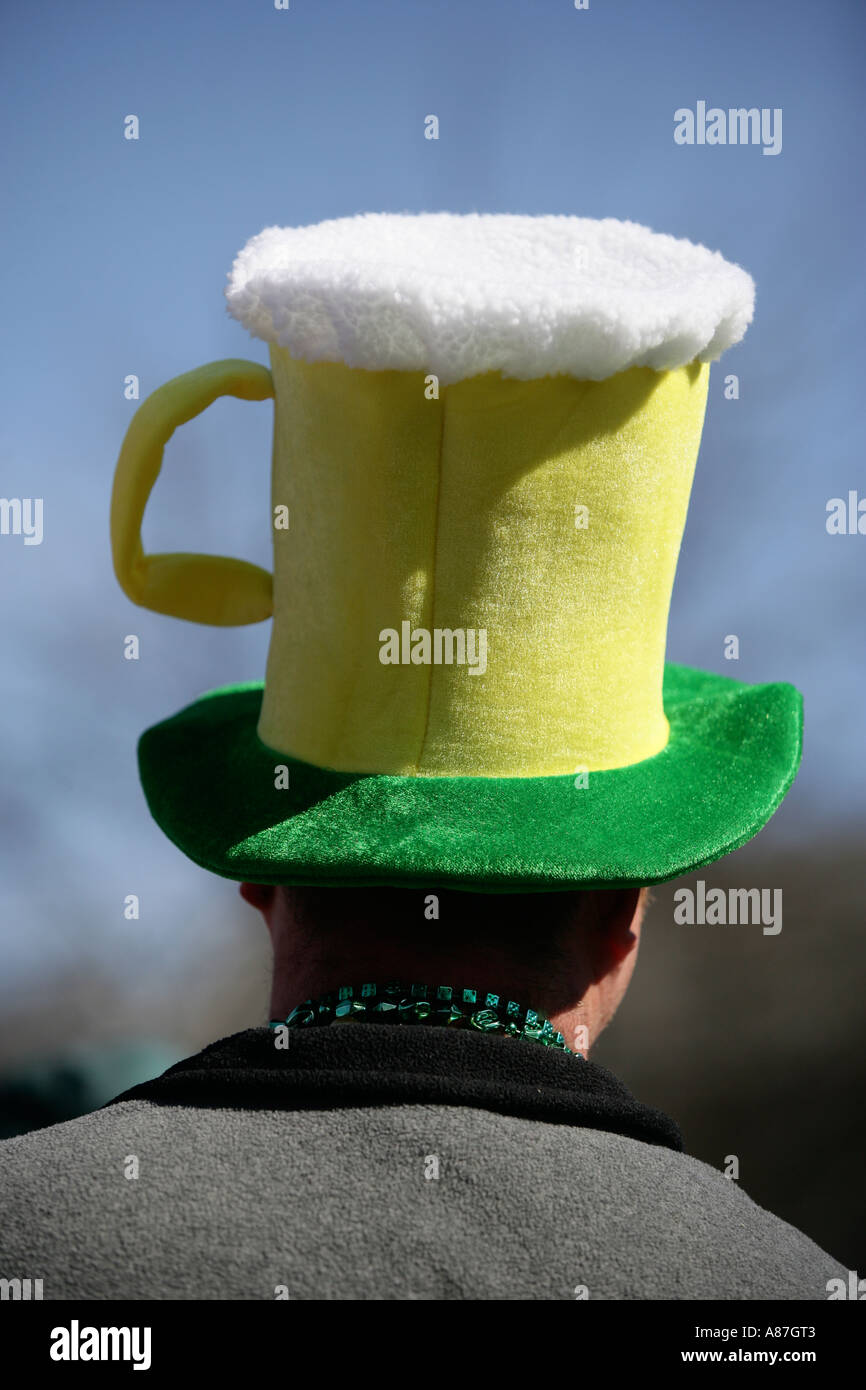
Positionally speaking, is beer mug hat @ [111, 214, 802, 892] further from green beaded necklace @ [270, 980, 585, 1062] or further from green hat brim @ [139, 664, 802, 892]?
green beaded necklace @ [270, 980, 585, 1062]

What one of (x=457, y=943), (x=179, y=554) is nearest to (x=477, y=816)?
(x=457, y=943)

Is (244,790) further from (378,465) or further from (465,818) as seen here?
(378,465)

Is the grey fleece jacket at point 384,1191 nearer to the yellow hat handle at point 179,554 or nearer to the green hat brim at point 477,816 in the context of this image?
the green hat brim at point 477,816

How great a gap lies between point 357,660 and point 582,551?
0.28 m

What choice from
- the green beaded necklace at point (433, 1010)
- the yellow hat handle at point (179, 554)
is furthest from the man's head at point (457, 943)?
the yellow hat handle at point (179, 554)

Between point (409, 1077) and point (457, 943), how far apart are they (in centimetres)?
15

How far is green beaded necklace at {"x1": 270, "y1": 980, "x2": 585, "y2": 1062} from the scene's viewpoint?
1196mm

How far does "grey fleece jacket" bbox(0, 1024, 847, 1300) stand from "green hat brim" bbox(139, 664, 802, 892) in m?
0.17

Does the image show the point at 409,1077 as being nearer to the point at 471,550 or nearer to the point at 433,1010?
the point at 433,1010

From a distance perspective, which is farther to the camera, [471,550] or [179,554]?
[179,554]

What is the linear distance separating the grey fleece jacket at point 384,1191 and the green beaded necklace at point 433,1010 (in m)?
0.04

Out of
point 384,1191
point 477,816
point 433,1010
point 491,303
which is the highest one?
point 491,303

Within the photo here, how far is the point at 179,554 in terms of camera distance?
159 centimetres

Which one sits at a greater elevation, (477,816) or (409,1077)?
(477,816)
